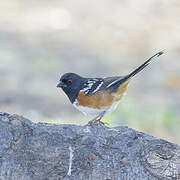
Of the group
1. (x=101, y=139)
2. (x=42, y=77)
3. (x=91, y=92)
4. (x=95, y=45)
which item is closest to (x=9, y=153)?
(x=101, y=139)

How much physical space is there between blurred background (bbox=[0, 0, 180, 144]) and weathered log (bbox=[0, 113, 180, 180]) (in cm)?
378

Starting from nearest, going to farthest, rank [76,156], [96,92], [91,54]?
1. [76,156]
2. [96,92]
3. [91,54]

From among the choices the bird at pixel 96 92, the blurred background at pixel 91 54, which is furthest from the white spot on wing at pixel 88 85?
the blurred background at pixel 91 54

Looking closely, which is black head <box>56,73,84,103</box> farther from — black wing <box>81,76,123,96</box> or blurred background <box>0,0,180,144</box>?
blurred background <box>0,0,180,144</box>

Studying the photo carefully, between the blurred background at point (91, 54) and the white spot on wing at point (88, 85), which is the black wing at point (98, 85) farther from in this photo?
the blurred background at point (91, 54)

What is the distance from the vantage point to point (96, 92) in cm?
634

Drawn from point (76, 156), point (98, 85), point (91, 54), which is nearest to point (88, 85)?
point (98, 85)

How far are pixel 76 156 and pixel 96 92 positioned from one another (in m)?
1.78

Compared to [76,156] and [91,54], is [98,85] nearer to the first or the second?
[76,156]

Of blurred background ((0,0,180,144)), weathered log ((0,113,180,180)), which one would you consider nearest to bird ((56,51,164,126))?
weathered log ((0,113,180,180))

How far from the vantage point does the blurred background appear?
9.30m

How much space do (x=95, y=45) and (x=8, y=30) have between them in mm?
1545

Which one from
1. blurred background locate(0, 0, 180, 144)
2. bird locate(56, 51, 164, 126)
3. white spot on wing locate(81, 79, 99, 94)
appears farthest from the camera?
blurred background locate(0, 0, 180, 144)

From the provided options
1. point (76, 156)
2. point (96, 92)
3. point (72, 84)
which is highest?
point (72, 84)
